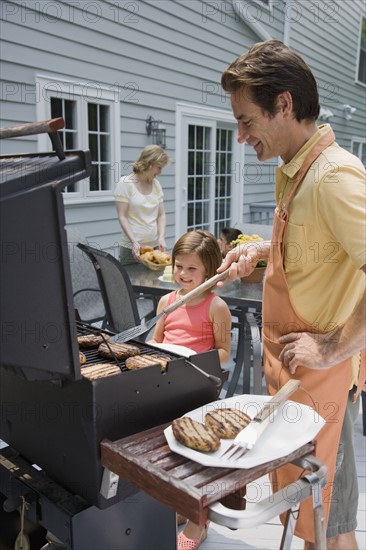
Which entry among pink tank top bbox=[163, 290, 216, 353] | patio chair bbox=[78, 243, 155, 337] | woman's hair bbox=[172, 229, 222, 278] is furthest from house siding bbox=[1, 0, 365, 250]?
pink tank top bbox=[163, 290, 216, 353]

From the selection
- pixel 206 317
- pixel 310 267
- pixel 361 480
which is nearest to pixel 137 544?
pixel 310 267

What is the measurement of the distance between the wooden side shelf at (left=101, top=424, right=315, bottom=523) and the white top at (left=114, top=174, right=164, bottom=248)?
3.30m

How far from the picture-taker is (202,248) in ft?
7.97

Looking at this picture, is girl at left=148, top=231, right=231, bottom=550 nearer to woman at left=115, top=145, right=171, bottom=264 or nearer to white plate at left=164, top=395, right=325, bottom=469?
white plate at left=164, top=395, right=325, bottom=469

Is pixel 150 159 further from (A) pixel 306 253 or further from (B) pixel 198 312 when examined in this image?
(A) pixel 306 253

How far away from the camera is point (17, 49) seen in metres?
4.20

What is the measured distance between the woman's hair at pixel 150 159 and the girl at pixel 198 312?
185 centimetres

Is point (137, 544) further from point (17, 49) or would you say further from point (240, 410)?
point (17, 49)

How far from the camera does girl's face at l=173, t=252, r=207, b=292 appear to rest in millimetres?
2443

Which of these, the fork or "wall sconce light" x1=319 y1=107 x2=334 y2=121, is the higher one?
"wall sconce light" x1=319 y1=107 x2=334 y2=121

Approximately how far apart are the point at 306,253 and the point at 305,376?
1.09 feet

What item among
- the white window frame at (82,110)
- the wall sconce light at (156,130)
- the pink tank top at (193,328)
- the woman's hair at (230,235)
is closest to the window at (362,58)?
the wall sconce light at (156,130)

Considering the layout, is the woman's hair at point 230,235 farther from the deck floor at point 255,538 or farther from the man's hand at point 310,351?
the man's hand at point 310,351

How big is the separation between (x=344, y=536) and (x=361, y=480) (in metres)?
1.16
